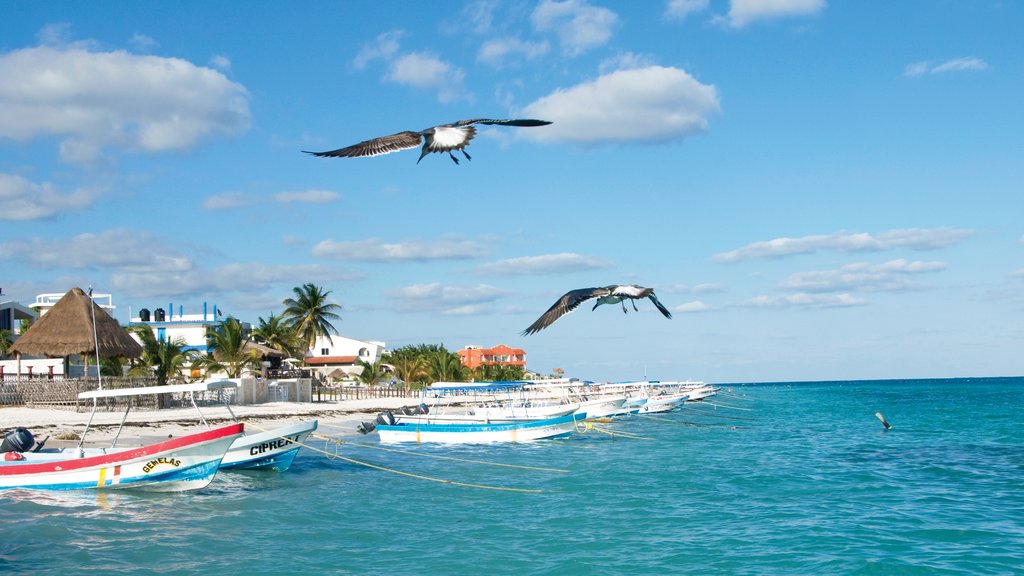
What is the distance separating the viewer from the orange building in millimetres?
134750


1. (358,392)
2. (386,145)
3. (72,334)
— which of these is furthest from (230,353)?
(386,145)

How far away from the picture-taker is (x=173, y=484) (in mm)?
20031

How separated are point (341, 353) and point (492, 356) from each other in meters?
46.7

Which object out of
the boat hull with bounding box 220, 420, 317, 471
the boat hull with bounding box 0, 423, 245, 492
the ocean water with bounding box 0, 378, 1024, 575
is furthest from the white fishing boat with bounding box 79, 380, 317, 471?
the boat hull with bounding box 0, 423, 245, 492

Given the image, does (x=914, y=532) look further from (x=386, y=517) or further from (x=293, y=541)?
(x=293, y=541)

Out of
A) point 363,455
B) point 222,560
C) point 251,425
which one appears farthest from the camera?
point 251,425

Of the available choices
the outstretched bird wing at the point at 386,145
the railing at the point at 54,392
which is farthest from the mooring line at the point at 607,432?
the outstretched bird wing at the point at 386,145

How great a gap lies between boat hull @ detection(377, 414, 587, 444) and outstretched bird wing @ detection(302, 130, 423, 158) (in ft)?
74.2

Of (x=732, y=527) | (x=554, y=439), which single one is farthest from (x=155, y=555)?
(x=554, y=439)

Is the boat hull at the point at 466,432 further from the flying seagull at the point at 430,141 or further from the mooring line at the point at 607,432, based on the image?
the flying seagull at the point at 430,141

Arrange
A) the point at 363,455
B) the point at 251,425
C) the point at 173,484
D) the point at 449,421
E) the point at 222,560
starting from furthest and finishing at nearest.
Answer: the point at 449,421, the point at 251,425, the point at 363,455, the point at 173,484, the point at 222,560

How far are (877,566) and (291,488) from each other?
13.7m

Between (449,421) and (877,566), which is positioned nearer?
(877,566)

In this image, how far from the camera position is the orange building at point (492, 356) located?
134750mm
